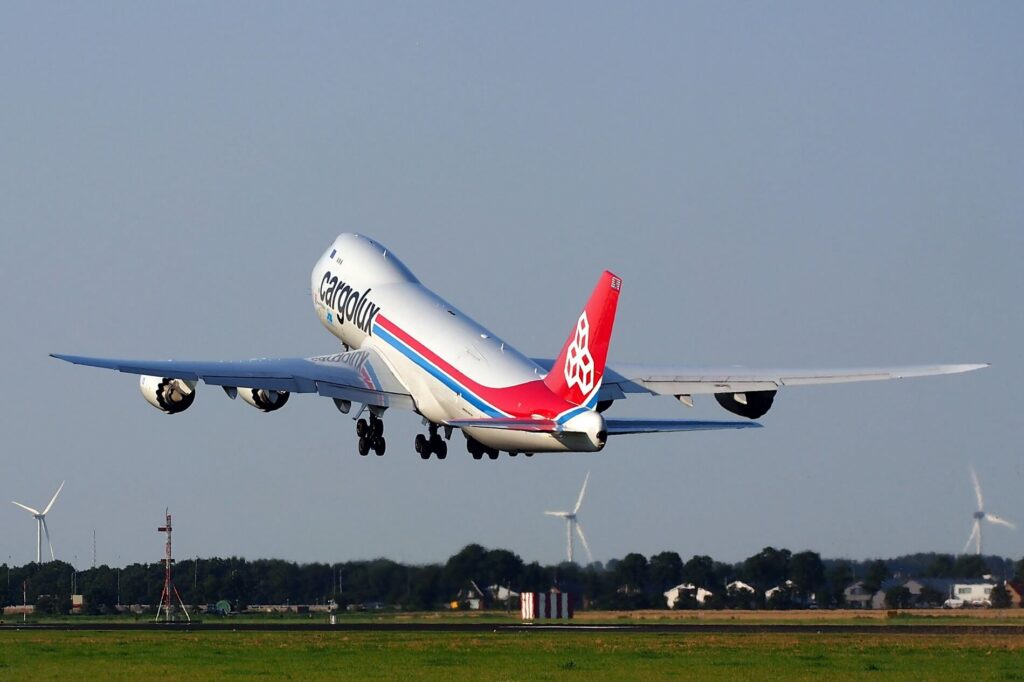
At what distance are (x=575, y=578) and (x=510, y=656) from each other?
28727 mm

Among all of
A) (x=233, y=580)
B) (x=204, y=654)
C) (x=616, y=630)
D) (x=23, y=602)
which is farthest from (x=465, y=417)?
(x=23, y=602)

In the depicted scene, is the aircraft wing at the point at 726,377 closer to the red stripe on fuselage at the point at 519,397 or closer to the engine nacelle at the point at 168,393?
the red stripe on fuselage at the point at 519,397

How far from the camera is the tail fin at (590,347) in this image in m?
60.1

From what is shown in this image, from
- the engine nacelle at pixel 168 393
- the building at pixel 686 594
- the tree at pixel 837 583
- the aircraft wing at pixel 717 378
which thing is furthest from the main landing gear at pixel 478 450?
the tree at pixel 837 583

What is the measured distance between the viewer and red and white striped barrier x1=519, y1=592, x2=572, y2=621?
7956 centimetres

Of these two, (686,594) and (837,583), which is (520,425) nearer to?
(686,594)

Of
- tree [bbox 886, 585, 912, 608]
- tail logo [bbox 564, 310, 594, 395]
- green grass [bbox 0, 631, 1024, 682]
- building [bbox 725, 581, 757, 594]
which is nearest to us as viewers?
green grass [bbox 0, 631, 1024, 682]

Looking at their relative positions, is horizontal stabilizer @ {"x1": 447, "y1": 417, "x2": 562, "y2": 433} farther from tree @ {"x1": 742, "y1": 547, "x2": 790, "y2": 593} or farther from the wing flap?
tree @ {"x1": 742, "y1": 547, "x2": 790, "y2": 593}

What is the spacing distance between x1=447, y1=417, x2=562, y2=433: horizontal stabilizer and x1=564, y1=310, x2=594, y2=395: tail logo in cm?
141

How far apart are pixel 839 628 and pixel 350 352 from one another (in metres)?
22.1

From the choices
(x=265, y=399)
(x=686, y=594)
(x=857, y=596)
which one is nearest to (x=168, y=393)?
(x=265, y=399)

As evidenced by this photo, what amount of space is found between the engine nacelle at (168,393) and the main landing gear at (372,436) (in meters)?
6.73

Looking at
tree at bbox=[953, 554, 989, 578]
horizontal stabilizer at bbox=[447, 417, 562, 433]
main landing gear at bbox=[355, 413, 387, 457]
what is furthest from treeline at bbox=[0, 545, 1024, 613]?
horizontal stabilizer at bbox=[447, 417, 562, 433]

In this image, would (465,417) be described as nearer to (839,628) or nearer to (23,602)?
(839,628)
